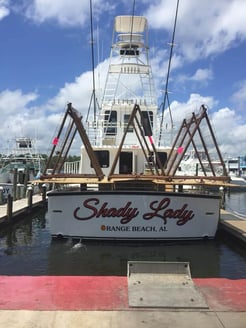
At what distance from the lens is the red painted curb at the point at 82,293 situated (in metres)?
5.42

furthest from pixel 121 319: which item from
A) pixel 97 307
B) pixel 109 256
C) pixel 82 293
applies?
pixel 109 256

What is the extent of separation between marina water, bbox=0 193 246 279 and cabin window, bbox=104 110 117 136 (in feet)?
25.0

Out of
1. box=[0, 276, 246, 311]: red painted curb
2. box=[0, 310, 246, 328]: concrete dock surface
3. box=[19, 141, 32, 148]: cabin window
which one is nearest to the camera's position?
box=[0, 310, 246, 328]: concrete dock surface

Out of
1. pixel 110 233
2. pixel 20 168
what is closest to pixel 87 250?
pixel 110 233

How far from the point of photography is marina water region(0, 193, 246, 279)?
A: 31.2ft

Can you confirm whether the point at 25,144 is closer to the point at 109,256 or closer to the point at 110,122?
the point at 110,122

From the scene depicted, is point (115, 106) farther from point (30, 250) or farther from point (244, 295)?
point (244, 295)

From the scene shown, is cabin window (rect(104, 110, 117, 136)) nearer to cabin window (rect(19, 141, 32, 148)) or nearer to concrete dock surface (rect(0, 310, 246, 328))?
concrete dock surface (rect(0, 310, 246, 328))

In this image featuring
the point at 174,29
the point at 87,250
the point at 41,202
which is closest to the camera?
the point at 87,250

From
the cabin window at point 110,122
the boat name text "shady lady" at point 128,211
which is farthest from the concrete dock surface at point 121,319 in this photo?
the cabin window at point 110,122

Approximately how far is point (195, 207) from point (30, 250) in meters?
4.73

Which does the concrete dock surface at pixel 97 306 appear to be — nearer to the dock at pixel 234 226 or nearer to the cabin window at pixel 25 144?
the dock at pixel 234 226

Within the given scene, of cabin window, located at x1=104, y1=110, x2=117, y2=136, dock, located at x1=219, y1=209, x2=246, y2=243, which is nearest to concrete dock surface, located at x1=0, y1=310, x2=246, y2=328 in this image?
dock, located at x1=219, y1=209, x2=246, y2=243

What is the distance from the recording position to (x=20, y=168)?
42938 millimetres
